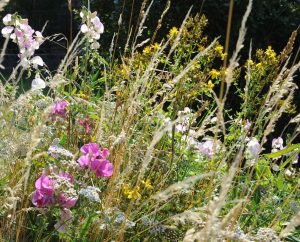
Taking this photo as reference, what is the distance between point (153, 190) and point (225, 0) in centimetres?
362

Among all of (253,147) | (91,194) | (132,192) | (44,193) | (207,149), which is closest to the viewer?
(91,194)

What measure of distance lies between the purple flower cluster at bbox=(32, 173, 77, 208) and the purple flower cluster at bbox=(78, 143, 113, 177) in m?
0.10

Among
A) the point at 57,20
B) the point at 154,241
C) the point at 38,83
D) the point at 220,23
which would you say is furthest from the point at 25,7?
the point at 154,241

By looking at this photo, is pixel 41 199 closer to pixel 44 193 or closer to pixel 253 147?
pixel 44 193

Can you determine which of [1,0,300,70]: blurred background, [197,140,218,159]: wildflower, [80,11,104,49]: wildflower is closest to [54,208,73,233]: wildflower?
[197,140,218,159]: wildflower

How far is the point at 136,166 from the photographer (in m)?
2.62

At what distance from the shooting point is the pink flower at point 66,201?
2051 millimetres

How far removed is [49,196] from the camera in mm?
2076

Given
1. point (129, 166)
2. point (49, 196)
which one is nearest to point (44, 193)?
point (49, 196)

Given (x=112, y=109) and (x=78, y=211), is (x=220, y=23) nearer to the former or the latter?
(x=112, y=109)

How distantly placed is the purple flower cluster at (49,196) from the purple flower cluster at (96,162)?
0.10m

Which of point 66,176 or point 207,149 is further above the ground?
point 66,176

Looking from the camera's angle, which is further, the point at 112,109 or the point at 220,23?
the point at 220,23

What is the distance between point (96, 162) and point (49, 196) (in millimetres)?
202
